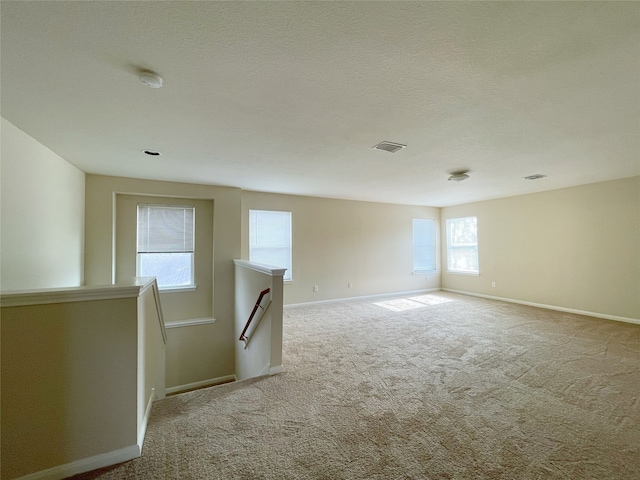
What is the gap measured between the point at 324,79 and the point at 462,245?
270 inches

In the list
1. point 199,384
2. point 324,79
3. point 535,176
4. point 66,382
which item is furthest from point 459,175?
point 199,384

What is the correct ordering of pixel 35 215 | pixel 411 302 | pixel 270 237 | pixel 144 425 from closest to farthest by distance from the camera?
1. pixel 144 425
2. pixel 35 215
3. pixel 270 237
4. pixel 411 302

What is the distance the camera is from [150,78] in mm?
1604

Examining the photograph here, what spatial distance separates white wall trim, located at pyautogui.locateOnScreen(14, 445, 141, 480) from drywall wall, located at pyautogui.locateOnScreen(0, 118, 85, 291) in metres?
1.56

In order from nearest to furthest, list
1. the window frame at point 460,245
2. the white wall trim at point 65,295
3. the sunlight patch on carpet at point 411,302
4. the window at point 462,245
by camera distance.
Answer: the white wall trim at point 65,295
the sunlight patch on carpet at point 411,302
the window frame at point 460,245
the window at point 462,245

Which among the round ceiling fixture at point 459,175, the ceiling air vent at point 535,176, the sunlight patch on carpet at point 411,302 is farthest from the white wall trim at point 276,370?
the ceiling air vent at point 535,176

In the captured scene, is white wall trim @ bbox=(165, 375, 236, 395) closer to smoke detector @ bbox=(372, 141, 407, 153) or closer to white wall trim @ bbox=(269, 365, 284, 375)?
white wall trim @ bbox=(269, 365, 284, 375)

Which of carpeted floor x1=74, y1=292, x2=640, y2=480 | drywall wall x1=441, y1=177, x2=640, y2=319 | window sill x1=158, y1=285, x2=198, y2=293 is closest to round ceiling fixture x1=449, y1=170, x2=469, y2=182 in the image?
carpeted floor x1=74, y1=292, x2=640, y2=480

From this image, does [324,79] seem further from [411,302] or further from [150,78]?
[411,302]

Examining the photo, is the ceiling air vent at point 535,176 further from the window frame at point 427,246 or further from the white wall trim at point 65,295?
the white wall trim at point 65,295

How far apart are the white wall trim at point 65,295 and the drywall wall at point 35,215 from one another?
1.13 meters

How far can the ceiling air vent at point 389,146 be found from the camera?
2.81 metres

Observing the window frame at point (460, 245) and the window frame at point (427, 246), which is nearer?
the window frame at point (460, 245)

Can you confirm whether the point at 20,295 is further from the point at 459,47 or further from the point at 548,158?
the point at 548,158
